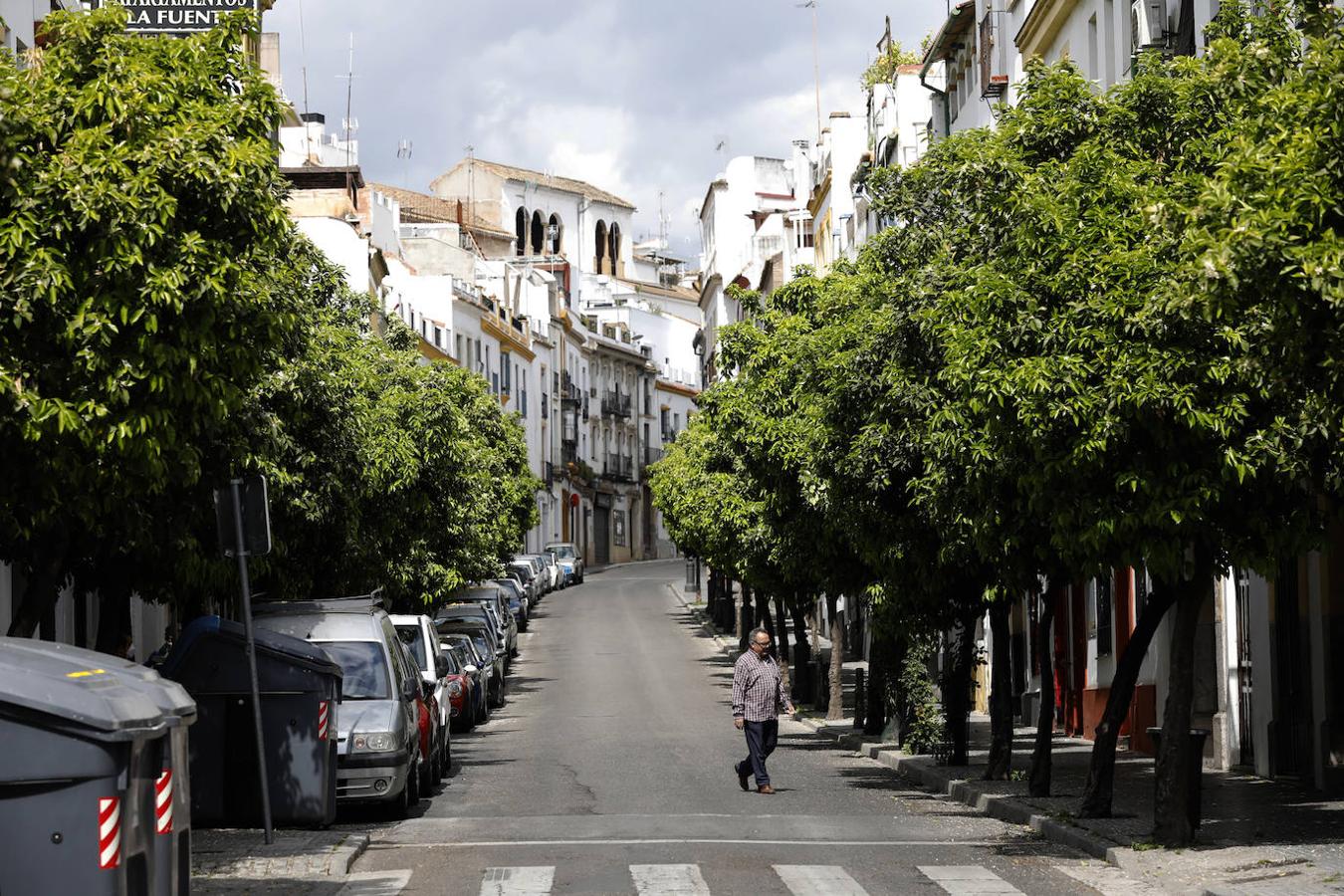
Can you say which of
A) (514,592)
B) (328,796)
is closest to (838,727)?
(328,796)

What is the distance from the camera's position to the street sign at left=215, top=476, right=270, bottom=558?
15.7 m

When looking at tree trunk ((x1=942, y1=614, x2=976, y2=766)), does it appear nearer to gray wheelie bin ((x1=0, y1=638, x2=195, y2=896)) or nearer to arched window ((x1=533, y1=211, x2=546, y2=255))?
gray wheelie bin ((x1=0, y1=638, x2=195, y2=896))

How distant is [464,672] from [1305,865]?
20777 mm

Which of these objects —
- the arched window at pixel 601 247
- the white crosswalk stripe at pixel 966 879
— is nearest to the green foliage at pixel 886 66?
the white crosswalk stripe at pixel 966 879

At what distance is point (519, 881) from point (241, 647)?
4009 millimetres

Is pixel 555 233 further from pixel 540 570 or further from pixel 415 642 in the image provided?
pixel 415 642

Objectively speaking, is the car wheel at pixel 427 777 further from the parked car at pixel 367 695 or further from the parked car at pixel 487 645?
the parked car at pixel 487 645

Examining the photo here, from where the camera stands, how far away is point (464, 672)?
3319 cm

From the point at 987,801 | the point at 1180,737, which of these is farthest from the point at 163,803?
the point at 987,801

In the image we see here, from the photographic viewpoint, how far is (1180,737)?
15375mm

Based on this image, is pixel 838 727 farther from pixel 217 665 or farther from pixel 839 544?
pixel 217 665

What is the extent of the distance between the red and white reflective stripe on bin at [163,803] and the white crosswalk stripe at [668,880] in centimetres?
460

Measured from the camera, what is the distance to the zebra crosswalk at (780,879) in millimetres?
13578

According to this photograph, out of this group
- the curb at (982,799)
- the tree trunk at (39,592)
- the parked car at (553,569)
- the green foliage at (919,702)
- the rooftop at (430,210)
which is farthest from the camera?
the rooftop at (430,210)
